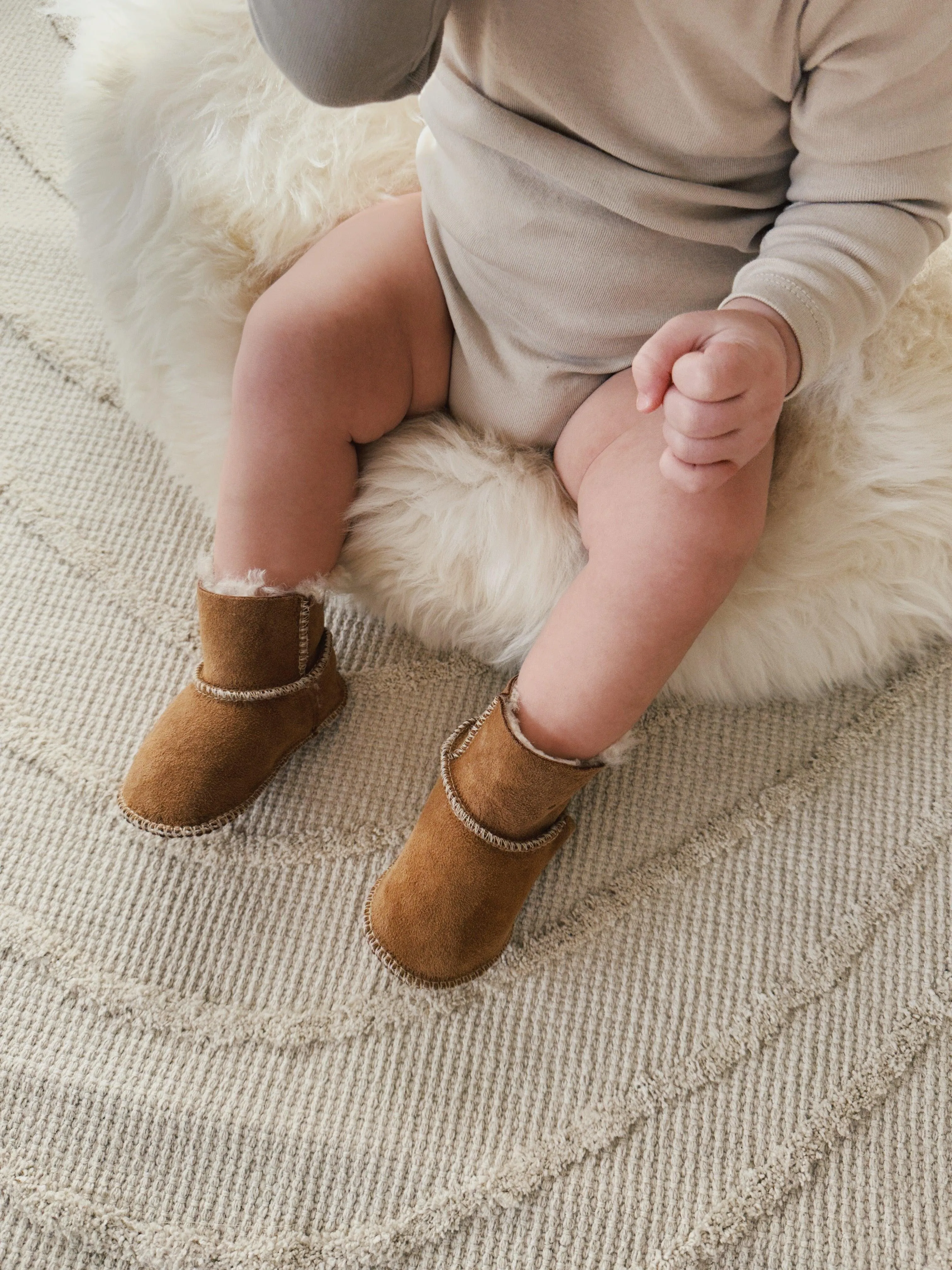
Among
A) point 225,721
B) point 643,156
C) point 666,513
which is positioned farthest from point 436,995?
point 643,156

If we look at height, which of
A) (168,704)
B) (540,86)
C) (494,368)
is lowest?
(168,704)

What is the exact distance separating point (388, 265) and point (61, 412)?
0.37 m

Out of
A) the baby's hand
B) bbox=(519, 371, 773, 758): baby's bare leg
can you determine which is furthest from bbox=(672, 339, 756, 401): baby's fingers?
bbox=(519, 371, 773, 758): baby's bare leg

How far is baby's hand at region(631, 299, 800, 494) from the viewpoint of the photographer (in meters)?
0.55

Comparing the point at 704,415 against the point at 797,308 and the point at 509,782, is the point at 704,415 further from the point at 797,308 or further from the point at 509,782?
the point at 509,782

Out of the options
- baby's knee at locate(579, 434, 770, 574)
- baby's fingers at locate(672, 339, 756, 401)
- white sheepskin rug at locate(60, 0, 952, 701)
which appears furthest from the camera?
white sheepskin rug at locate(60, 0, 952, 701)

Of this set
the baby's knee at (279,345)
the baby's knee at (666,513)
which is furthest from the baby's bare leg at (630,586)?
the baby's knee at (279,345)

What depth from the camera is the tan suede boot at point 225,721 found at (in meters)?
0.73

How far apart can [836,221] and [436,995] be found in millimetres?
587

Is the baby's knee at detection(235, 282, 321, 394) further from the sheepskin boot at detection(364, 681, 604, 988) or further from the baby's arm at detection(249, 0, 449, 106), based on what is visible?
the sheepskin boot at detection(364, 681, 604, 988)

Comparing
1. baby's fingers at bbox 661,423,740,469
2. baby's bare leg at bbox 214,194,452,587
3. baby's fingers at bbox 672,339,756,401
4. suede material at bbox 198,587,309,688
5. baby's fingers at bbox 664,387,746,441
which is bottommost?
suede material at bbox 198,587,309,688

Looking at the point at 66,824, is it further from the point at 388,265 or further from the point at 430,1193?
the point at 388,265

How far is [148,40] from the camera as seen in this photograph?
81 cm

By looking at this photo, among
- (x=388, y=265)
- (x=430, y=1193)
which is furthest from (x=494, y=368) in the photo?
(x=430, y=1193)
